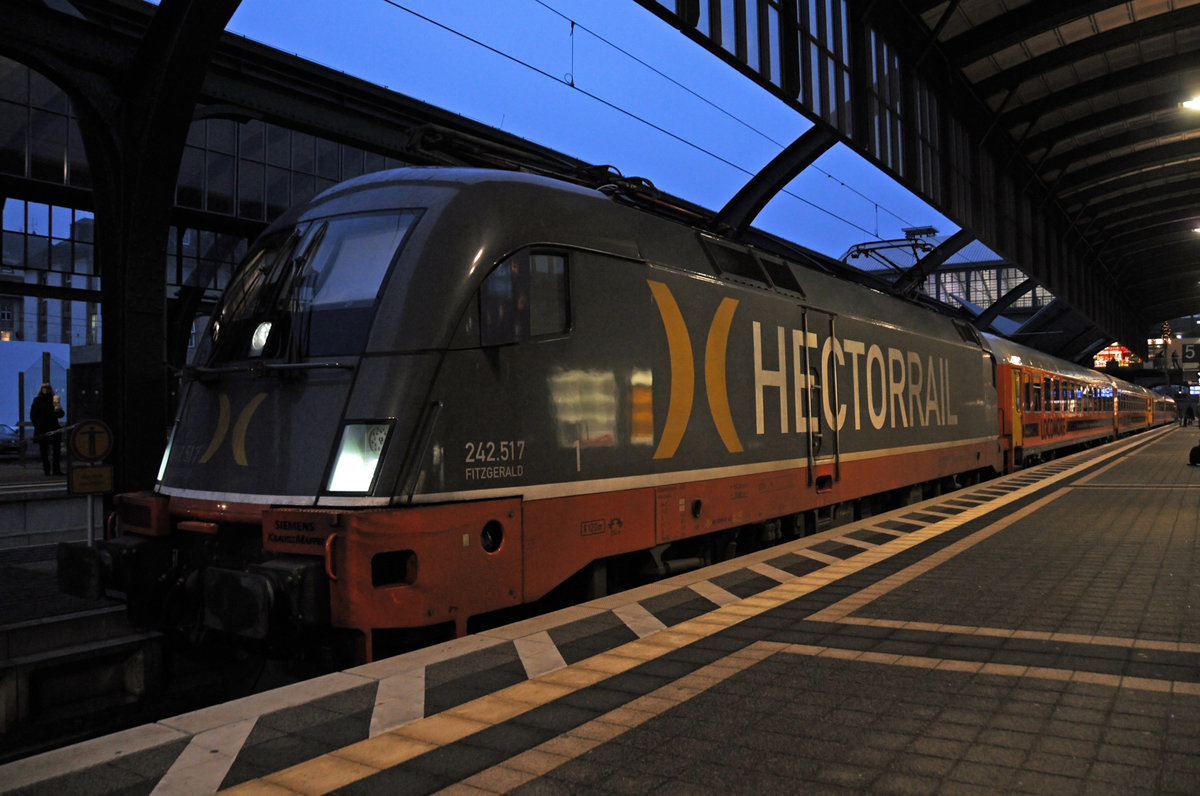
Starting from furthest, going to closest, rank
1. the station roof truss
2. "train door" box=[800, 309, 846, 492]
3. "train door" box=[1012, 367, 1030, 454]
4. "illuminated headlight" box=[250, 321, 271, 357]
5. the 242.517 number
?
"train door" box=[1012, 367, 1030, 454] → the station roof truss → "train door" box=[800, 309, 846, 492] → "illuminated headlight" box=[250, 321, 271, 357] → the 242.517 number

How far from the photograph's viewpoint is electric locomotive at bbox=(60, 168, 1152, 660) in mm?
4922

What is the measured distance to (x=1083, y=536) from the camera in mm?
9391

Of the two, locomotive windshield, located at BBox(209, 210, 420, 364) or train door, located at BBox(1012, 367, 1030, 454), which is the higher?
locomotive windshield, located at BBox(209, 210, 420, 364)

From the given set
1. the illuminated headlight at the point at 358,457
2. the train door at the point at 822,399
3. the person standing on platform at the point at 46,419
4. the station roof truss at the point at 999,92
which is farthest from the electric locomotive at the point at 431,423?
the person standing on platform at the point at 46,419

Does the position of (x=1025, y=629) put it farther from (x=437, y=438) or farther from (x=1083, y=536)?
(x=1083, y=536)

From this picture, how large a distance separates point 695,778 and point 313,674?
9.74ft

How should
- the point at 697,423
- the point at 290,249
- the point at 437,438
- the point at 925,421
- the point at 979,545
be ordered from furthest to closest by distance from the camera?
the point at 925,421 → the point at 979,545 → the point at 697,423 → the point at 290,249 → the point at 437,438

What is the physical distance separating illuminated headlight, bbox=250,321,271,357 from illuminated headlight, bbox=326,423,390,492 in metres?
1.20

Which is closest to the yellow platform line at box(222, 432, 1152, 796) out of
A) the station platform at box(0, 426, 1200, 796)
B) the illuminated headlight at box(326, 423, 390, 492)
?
the station platform at box(0, 426, 1200, 796)

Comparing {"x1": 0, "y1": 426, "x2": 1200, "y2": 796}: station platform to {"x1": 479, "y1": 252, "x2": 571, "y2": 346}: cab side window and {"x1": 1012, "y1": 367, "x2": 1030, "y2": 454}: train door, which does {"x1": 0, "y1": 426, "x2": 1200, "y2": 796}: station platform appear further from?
{"x1": 1012, "y1": 367, "x2": 1030, "y2": 454}: train door

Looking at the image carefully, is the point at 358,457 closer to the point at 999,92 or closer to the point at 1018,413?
the point at 1018,413

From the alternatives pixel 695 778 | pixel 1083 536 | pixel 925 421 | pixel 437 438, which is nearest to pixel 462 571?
pixel 437 438

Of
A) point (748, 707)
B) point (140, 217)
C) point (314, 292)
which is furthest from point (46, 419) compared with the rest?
point (748, 707)

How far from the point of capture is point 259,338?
5863 mm
